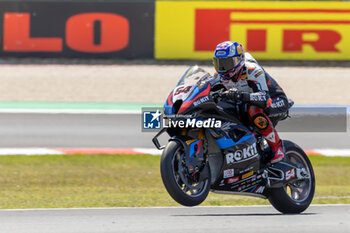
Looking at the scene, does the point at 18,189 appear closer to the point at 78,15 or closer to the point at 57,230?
the point at 57,230

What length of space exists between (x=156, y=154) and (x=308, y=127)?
394cm

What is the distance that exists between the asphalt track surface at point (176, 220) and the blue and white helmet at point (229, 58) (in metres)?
1.36

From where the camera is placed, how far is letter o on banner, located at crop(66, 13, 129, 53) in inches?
835

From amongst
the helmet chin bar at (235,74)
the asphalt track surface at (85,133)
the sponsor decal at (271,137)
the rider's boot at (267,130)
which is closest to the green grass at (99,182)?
the rider's boot at (267,130)

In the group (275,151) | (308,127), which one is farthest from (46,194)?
(308,127)

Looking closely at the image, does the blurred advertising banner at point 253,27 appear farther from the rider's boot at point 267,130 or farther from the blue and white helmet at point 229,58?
the blue and white helmet at point 229,58

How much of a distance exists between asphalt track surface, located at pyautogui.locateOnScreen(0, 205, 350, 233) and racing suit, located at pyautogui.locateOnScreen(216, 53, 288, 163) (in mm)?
709

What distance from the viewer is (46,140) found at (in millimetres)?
14062

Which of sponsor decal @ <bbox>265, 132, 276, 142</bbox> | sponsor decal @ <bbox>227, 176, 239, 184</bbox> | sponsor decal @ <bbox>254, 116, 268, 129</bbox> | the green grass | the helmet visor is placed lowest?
the green grass

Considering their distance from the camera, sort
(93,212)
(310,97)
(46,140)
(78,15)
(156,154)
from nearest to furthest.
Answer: (93,212) < (156,154) < (46,140) < (310,97) < (78,15)

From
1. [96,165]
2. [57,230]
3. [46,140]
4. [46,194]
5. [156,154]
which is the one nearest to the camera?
[57,230]

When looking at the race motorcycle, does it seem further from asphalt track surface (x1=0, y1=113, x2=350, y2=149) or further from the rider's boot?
asphalt track surface (x1=0, y1=113, x2=350, y2=149)

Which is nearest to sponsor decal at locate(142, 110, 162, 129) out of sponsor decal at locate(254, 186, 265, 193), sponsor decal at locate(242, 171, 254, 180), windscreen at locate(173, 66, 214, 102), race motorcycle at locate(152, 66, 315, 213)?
race motorcycle at locate(152, 66, 315, 213)

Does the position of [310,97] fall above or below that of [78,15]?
below
